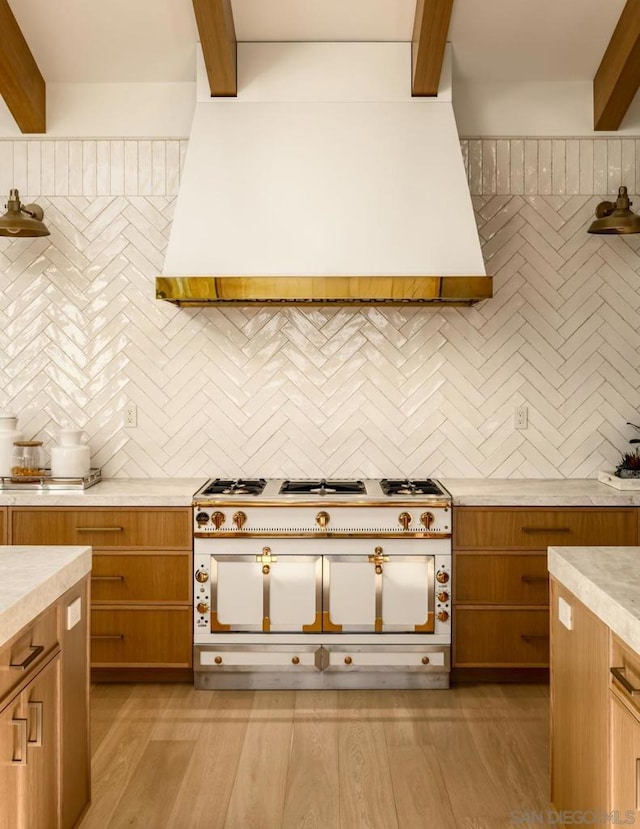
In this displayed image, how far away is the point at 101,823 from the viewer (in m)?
2.41

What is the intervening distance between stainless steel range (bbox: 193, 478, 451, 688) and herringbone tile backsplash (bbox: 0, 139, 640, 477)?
0.61m

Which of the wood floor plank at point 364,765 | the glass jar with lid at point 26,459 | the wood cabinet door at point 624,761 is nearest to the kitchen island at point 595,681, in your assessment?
the wood cabinet door at point 624,761

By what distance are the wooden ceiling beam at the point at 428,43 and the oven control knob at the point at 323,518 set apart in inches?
82.2

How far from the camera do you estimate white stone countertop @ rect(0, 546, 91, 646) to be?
5.64ft

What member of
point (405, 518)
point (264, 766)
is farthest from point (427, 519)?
point (264, 766)

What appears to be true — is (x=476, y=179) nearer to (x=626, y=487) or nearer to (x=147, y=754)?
(x=626, y=487)

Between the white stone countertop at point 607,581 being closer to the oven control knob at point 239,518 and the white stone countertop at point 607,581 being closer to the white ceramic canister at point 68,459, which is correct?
the oven control knob at point 239,518

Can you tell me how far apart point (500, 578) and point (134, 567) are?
173 cm

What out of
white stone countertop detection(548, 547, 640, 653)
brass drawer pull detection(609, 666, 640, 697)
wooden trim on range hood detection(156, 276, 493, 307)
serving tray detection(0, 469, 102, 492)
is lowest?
brass drawer pull detection(609, 666, 640, 697)

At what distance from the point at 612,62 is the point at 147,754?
3.80 meters

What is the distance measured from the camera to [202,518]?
11.3ft

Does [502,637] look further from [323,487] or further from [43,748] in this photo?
[43,748]

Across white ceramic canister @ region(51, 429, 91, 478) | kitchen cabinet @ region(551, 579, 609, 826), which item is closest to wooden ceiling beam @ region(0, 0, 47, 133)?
white ceramic canister @ region(51, 429, 91, 478)

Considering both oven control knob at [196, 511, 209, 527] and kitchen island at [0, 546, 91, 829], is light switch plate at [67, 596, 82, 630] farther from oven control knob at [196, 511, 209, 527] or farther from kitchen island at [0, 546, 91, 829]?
oven control knob at [196, 511, 209, 527]
